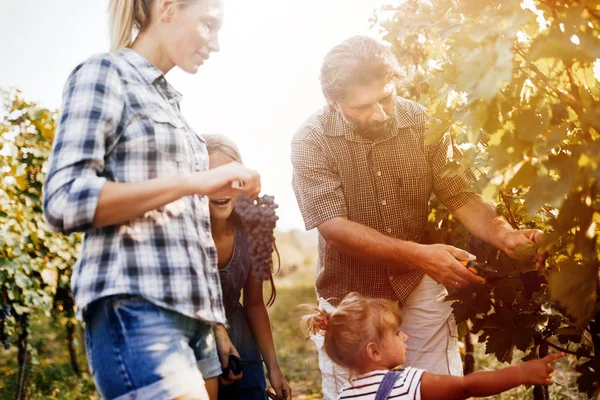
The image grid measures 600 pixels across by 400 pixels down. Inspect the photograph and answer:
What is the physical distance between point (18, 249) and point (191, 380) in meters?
5.01

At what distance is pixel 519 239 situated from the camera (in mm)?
2357

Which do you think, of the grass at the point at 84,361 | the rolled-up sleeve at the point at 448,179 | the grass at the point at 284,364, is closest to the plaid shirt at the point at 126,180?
the rolled-up sleeve at the point at 448,179

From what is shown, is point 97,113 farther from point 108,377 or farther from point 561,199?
point 561,199

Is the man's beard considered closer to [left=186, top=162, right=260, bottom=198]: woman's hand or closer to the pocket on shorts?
the pocket on shorts

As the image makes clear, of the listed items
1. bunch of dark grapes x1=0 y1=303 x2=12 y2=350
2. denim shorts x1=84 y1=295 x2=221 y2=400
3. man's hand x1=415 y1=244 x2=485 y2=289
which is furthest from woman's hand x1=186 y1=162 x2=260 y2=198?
bunch of dark grapes x1=0 y1=303 x2=12 y2=350

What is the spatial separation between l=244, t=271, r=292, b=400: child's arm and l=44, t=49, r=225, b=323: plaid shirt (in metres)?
0.99

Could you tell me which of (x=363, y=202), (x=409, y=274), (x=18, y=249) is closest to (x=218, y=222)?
(x=363, y=202)

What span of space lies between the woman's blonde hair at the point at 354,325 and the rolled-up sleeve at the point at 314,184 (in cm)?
39

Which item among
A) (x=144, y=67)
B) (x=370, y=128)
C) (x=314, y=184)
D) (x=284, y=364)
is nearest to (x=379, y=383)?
(x=314, y=184)

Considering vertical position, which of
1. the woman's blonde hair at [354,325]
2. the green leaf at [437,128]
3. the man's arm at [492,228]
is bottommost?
the woman's blonde hair at [354,325]

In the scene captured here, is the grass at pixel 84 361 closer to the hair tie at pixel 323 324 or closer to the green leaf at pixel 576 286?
the hair tie at pixel 323 324

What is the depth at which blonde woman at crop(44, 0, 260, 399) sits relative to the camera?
4.59 ft

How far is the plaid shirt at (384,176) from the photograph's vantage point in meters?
2.78

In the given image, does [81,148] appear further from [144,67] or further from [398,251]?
[398,251]
